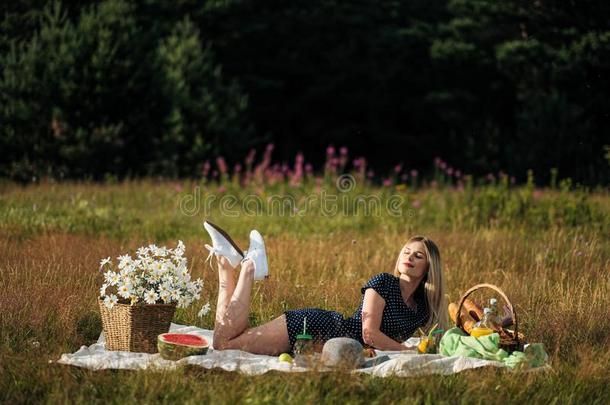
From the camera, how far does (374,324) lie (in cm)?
557

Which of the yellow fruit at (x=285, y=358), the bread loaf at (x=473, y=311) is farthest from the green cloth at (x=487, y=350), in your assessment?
the yellow fruit at (x=285, y=358)

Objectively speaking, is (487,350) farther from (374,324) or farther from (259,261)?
(259,261)

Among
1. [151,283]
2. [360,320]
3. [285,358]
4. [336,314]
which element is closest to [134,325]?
[151,283]

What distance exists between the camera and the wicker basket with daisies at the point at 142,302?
537 centimetres

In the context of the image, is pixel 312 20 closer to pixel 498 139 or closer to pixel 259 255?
pixel 498 139

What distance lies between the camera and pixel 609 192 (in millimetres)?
13352

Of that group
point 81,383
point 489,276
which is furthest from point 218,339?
point 489,276

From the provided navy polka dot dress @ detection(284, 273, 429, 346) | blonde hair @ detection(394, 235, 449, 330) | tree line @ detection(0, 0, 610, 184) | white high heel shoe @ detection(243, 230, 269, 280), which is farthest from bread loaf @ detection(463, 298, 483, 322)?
tree line @ detection(0, 0, 610, 184)

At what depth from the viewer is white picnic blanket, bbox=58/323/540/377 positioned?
192 inches

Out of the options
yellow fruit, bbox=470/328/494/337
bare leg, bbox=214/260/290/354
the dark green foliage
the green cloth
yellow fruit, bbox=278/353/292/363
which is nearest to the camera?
the green cloth

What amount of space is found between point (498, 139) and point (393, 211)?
1374cm

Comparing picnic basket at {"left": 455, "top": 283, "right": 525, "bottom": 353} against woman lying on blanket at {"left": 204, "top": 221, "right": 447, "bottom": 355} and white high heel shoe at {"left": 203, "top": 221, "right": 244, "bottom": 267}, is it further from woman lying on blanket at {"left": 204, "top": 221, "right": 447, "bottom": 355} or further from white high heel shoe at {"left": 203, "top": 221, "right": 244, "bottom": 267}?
white high heel shoe at {"left": 203, "top": 221, "right": 244, "bottom": 267}

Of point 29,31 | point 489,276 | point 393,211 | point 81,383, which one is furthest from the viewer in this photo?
point 29,31

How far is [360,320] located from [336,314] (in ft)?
0.54
